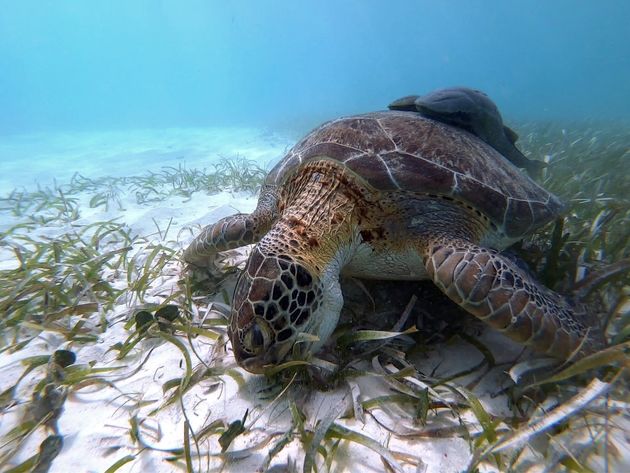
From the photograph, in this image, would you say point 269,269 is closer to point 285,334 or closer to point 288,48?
point 285,334

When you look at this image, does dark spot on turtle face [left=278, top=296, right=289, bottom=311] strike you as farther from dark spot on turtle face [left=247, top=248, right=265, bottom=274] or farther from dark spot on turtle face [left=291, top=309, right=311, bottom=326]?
dark spot on turtle face [left=247, top=248, right=265, bottom=274]

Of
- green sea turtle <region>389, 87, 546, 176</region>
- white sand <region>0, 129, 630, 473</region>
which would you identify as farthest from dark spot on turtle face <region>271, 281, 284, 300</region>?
green sea turtle <region>389, 87, 546, 176</region>

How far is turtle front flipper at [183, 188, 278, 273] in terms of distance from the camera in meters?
2.88

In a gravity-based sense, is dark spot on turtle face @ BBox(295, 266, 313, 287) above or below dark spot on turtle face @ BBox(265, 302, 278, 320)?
above

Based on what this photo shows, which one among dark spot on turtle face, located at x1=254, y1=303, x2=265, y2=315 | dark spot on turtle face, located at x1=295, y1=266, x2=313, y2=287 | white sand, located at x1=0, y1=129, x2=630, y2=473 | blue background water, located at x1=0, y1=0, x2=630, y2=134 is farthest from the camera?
blue background water, located at x1=0, y1=0, x2=630, y2=134

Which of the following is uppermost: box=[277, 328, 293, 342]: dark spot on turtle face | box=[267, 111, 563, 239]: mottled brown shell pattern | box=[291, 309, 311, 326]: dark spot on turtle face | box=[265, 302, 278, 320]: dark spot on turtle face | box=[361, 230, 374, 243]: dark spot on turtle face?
box=[267, 111, 563, 239]: mottled brown shell pattern

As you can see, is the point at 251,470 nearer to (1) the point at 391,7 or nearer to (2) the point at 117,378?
(2) the point at 117,378

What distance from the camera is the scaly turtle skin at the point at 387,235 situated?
5.70 ft

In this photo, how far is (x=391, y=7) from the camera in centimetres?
11838

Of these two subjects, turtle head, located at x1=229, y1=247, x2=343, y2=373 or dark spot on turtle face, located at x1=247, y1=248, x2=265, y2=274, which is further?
dark spot on turtle face, located at x1=247, y1=248, x2=265, y2=274

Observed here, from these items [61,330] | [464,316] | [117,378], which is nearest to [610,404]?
[464,316]

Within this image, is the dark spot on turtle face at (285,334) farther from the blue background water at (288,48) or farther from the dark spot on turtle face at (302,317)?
the blue background water at (288,48)

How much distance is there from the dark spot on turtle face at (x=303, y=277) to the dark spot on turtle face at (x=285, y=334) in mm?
259

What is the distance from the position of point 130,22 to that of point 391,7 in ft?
411
